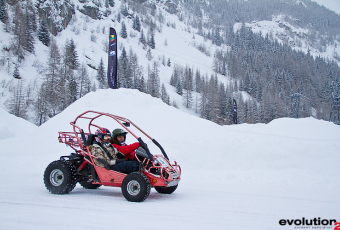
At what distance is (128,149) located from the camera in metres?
6.00

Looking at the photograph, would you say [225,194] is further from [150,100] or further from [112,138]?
[150,100]

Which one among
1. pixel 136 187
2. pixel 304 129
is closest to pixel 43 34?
pixel 304 129

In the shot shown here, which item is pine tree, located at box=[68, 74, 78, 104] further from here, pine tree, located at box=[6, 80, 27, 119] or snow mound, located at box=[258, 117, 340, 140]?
snow mound, located at box=[258, 117, 340, 140]

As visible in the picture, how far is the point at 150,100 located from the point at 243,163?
29.1 feet

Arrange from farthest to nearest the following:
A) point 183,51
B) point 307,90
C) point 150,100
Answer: point 183,51, point 307,90, point 150,100

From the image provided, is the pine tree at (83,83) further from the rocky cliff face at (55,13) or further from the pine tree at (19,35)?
the rocky cliff face at (55,13)

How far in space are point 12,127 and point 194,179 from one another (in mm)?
19482

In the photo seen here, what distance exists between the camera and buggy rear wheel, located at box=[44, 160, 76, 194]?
18.6 ft

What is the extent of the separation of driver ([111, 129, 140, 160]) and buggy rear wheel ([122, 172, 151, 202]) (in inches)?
38.5

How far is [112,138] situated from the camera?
633cm

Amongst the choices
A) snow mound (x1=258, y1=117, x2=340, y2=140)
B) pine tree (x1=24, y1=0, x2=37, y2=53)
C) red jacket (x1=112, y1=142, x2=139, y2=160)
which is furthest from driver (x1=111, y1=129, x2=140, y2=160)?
pine tree (x1=24, y1=0, x2=37, y2=53)

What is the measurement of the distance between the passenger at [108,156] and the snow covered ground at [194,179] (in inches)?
31.0

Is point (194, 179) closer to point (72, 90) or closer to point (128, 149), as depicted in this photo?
point (128, 149)

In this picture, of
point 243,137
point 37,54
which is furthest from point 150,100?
point 37,54
